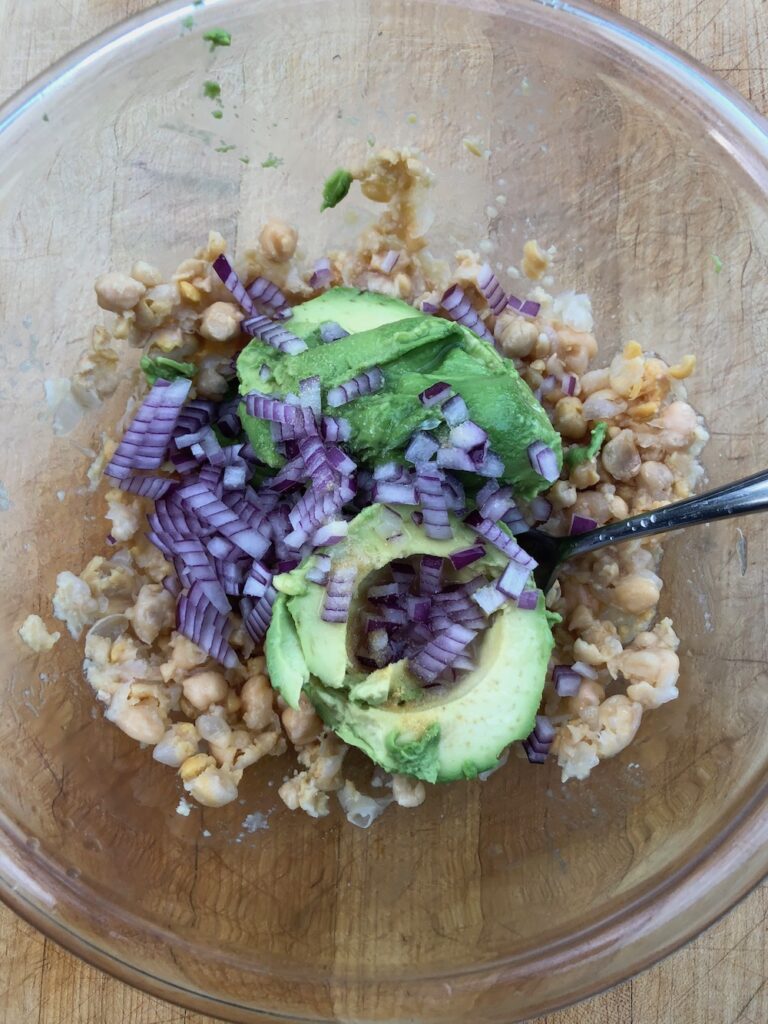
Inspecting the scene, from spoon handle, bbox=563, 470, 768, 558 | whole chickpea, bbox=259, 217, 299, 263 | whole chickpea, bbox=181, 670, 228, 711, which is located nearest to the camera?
spoon handle, bbox=563, 470, 768, 558

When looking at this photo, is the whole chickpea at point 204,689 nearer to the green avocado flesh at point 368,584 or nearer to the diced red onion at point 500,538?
the green avocado flesh at point 368,584

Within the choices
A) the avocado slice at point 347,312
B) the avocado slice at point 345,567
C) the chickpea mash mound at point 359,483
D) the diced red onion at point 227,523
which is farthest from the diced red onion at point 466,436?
the diced red onion at point 227,523

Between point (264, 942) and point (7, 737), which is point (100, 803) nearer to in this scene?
point (7, 737)

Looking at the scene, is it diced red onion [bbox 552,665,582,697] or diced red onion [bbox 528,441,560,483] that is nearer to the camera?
diced red onion [bbox 528,441,560,483]

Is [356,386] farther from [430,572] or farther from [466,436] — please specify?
[430,572]

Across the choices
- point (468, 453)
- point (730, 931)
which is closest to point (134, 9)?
point (468, 453)

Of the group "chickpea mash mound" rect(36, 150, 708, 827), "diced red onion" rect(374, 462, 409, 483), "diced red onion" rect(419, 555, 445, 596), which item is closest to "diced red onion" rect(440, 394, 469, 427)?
"chickpea mash mound" rect(36, 150, 708, 827)

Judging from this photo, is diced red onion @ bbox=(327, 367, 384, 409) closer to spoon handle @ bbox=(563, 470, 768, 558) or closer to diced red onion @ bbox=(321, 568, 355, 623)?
diced red onion @ bbox=(321, 568, 355, 623)

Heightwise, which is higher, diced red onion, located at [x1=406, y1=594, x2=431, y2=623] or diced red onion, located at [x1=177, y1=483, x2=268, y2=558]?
diced red onion, located at [x1=177, y1=483, x2=268, y2=558]
